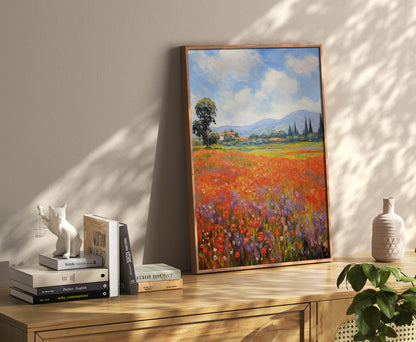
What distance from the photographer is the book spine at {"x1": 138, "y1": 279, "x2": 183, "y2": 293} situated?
96.7 inches

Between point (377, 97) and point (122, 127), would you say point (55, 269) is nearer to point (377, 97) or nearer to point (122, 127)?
point (122, 127)

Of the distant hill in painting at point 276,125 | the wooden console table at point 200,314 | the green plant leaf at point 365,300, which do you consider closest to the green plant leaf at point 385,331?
the green plant leaf at point 365,300

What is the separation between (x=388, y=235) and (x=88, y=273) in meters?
1.37

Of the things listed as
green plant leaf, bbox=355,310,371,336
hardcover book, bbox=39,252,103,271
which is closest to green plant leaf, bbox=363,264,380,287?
green plant leaf, bbox=355,310,371,336

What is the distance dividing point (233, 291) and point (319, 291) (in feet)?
1.04

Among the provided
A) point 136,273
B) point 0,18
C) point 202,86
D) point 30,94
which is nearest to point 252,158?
point 202,86

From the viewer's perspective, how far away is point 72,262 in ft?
7.70

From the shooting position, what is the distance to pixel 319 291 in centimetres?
246

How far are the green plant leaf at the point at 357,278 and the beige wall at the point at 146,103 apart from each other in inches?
34.4

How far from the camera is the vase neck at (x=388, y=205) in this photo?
2.97 metres

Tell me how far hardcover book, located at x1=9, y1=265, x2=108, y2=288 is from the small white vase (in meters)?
1.28

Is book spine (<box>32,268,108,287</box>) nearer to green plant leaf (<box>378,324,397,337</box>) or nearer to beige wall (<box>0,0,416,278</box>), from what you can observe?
beige wall (<box>0,0,416,278</box>)

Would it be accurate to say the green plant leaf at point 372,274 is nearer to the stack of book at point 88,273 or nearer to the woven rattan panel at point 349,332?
the woven rattan panel at point 349,332

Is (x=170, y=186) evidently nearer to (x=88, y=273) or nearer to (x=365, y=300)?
(x=88, y=273)
